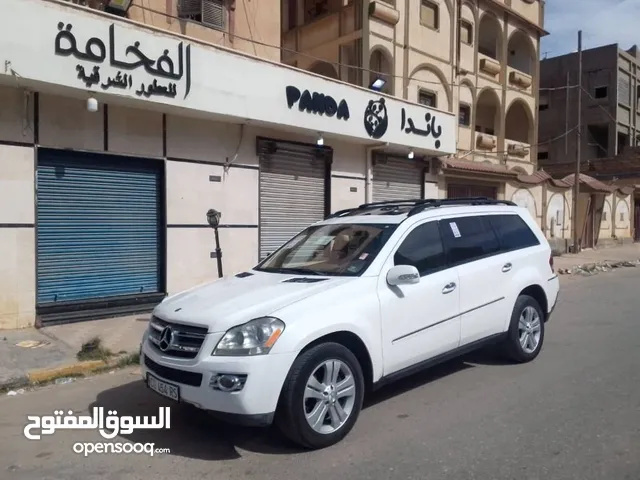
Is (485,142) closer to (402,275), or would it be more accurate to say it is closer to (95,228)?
(95,228)

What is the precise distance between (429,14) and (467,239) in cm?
1598

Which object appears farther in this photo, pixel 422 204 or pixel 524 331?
pixel 524 331

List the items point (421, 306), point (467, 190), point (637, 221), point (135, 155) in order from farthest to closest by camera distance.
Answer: point (637, 221), point (467, 190), point (135, 155), point (421, 306)

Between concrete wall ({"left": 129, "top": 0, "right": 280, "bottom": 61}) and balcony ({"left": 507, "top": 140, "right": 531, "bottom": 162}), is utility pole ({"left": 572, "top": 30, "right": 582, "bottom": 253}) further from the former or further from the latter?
concrete wall ({"left": 129, "top": 0, "right": 280, "bottom": 61})

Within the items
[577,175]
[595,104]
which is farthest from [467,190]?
[595,104]

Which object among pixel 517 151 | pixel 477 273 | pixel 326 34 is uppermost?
pixel 326 34

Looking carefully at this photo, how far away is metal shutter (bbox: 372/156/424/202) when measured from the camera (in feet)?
46.9

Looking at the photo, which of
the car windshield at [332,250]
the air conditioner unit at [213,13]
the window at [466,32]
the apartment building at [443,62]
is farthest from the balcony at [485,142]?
the car windshield at [332,250]

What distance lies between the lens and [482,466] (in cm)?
380

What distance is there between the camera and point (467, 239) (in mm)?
5770

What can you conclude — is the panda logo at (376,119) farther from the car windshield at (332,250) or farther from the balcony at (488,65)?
the balcony at (488,65)

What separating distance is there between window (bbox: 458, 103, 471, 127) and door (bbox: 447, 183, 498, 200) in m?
2.97

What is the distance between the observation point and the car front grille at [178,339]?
13.4 ft

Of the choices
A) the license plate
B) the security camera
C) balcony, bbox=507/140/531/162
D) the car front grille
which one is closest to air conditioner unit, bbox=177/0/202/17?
the security camera
